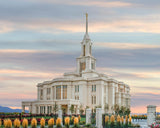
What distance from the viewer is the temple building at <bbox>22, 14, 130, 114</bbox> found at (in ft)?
192

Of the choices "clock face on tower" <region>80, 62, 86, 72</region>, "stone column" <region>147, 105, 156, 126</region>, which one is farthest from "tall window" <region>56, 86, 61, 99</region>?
"stone column" <region>147, 105, 156, 126</region>

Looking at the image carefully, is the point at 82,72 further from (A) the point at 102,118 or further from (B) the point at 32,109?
(A) the point at 102,118

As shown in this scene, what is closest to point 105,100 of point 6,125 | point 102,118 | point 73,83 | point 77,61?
point 73,83

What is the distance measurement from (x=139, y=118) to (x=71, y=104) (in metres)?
13.6

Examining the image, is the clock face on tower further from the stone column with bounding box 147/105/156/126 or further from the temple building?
the stone column with bounding box 147/105/156/126

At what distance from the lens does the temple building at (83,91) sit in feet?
192

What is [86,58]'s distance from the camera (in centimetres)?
6719

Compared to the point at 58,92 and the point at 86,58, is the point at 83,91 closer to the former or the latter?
the point at 58,92

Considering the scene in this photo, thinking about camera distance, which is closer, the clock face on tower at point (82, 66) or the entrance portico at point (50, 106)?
the entrance portico at point (50, 106)

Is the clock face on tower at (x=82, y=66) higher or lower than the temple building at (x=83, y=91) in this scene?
higher

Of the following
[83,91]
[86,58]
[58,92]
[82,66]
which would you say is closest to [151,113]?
[83,91]

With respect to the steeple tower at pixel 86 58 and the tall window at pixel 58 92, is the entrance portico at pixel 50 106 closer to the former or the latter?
the tall window at pixel 58 92

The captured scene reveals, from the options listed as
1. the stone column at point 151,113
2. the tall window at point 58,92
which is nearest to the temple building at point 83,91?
the tall window at point 58,92

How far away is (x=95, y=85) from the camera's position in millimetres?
60531
